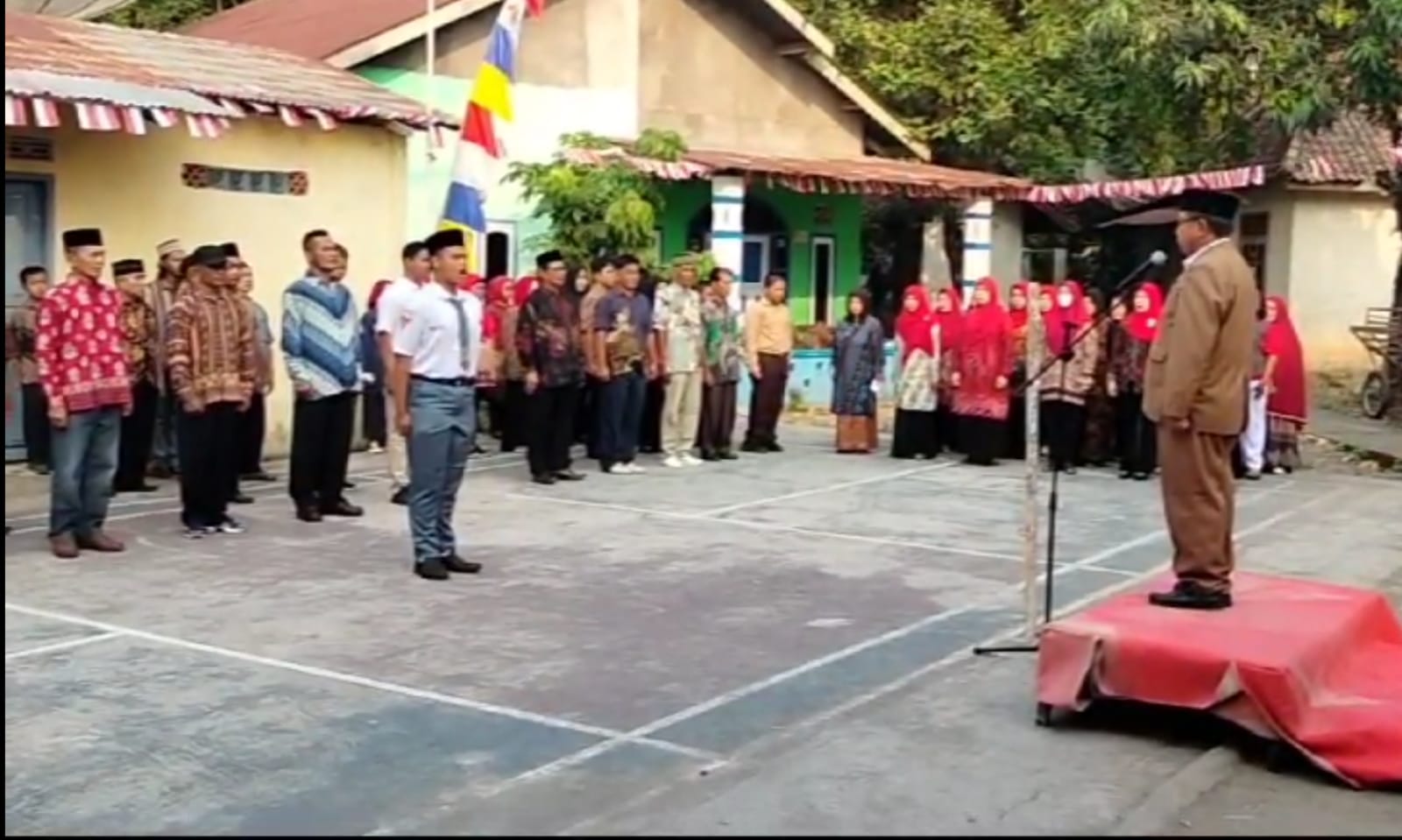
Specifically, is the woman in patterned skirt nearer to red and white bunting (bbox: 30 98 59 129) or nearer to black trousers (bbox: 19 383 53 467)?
black trousers (bbox: 19 383 53 467)

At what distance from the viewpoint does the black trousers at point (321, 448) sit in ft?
37.4

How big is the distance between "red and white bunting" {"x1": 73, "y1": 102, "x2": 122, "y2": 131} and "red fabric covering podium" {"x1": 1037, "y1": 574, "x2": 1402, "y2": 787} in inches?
336

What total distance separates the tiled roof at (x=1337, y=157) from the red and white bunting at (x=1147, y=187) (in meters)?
4.74

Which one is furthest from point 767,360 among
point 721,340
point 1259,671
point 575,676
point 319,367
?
point 1259,671

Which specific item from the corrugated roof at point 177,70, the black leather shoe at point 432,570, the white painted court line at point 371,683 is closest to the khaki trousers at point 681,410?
the corrugated roof at point 177,70

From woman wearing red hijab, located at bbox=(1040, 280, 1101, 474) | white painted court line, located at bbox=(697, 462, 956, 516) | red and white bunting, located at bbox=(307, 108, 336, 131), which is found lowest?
white painted court line, located at bbox=(697, 462, 956, 516)

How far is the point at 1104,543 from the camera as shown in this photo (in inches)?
460

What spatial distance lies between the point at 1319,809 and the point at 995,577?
4336 mm

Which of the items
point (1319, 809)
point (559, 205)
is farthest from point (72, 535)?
point (559, 205)

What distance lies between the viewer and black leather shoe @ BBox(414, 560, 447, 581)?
962cm

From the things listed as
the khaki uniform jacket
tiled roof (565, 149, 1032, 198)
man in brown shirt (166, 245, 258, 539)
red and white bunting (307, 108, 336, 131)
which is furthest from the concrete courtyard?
tiled roof (565, 149, 1032, 198)

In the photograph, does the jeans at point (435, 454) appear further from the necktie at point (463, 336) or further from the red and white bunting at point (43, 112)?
the red and white bunting at point (43, 112)

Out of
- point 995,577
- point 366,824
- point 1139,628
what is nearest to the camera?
point 366,824

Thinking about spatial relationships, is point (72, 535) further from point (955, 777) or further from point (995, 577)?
point (955, 777)
